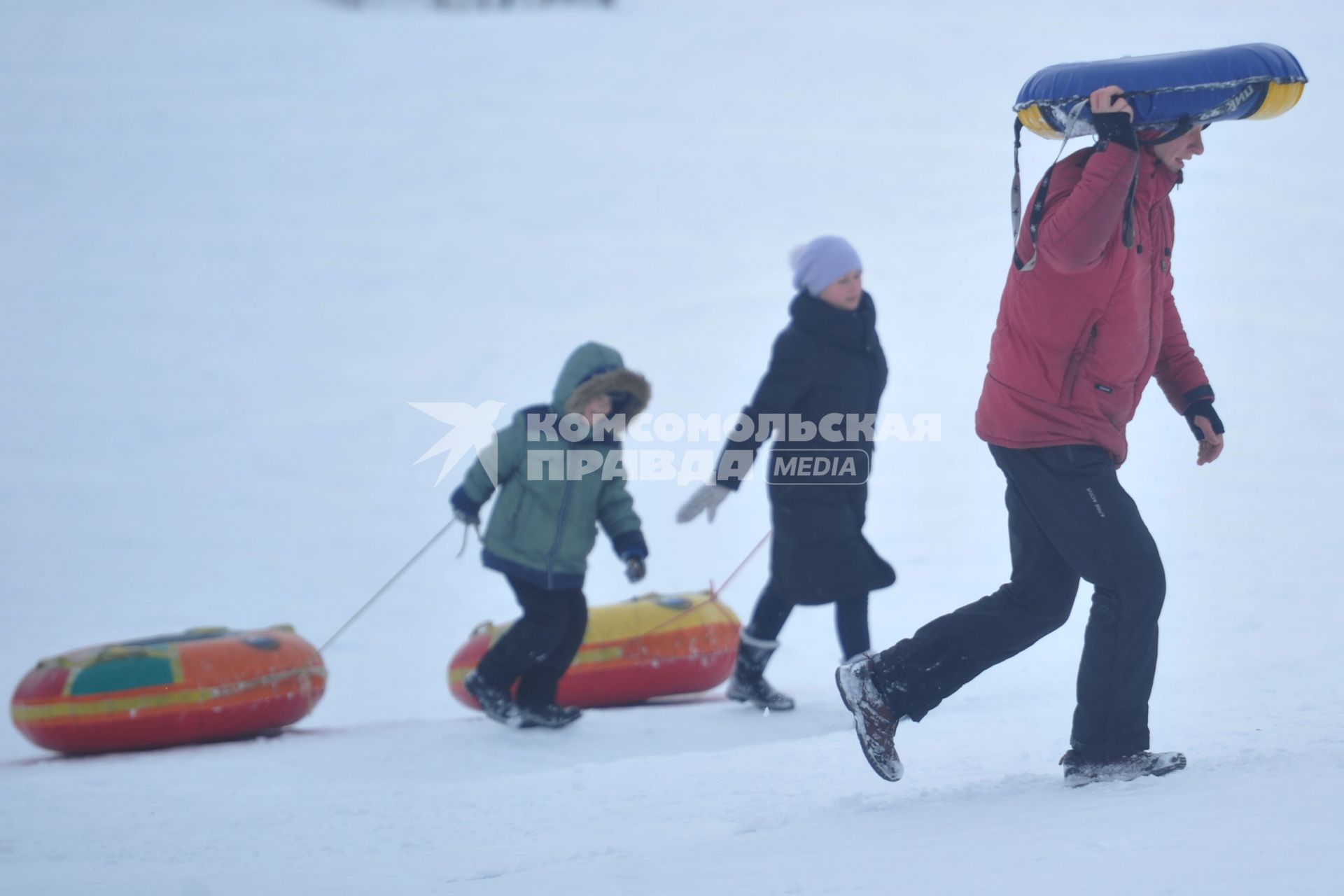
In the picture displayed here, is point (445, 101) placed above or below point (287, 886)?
above

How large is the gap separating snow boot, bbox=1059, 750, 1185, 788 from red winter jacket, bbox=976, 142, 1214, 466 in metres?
0.58

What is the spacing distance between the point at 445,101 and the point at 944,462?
1207cm

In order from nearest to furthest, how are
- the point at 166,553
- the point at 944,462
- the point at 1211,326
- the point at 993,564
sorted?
the point at 993,564
the point at 166,553
the point at 944,462
the point at 1211,326

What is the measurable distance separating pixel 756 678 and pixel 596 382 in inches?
43.6

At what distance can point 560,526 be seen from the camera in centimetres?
434

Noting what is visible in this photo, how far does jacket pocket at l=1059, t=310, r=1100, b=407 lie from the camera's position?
2580 mm

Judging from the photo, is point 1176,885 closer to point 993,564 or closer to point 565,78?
point 993,564

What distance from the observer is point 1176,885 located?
1.89 meters

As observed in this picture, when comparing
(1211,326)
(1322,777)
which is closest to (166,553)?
(1322,777)

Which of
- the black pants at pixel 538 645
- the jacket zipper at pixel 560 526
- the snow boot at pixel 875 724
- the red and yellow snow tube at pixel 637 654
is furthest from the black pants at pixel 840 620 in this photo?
the snow boot at pixel 875 724

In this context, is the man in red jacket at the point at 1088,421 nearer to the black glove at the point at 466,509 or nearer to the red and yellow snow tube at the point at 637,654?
the black glove at the point at 466,509

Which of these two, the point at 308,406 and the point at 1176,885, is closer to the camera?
the point at 1176,885

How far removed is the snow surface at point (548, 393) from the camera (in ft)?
8.96

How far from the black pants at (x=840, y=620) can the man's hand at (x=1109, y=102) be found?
83.3 inches
